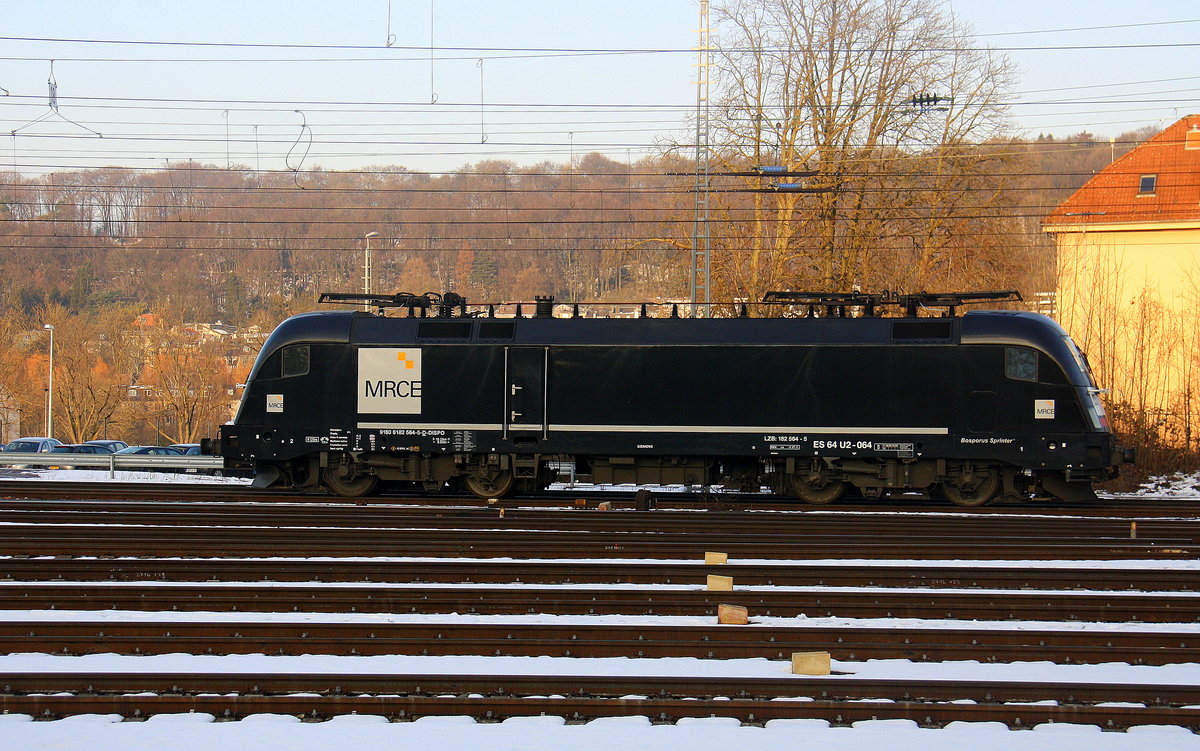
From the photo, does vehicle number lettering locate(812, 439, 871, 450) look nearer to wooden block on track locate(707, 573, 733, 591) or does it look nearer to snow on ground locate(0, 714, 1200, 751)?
wooden block on track locate(707, 573, 733, 591)

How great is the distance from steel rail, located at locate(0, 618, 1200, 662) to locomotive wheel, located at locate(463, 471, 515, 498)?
10061 millimetres

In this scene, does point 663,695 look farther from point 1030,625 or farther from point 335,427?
point 335,427

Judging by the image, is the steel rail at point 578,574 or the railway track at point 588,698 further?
the steel rail at point 578,574

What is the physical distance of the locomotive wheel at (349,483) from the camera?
19.4 meters

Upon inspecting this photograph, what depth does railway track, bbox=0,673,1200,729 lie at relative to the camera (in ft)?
23.6

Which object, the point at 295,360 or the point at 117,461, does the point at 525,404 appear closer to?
the point at 295,360

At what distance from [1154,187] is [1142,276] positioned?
152 inches

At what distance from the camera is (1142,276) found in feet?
104

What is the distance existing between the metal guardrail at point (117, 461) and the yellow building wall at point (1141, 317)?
72.9 feet

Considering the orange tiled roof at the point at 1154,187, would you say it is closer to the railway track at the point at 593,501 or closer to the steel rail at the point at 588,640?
the railway track at the point at 593,501

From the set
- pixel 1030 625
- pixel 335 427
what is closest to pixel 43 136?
pixel 335 427

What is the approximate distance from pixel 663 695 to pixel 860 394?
11.5 metres

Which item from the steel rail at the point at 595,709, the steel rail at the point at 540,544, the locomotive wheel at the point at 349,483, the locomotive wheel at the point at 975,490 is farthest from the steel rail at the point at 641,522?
the steel rail at the point at 595,709

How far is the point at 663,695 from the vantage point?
7559 mm
